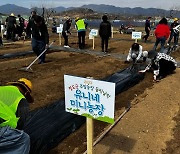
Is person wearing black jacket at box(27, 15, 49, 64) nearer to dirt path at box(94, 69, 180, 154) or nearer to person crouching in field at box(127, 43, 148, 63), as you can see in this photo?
person crouching in field at box(127, 43, 148, 63)

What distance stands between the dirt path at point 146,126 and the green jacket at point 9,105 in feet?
5.45

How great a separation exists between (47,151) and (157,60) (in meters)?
4.61

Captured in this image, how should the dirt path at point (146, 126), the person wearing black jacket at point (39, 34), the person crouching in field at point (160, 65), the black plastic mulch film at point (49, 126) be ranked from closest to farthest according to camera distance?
the black plastic mulch film at point (49, 126)
the dirt path at point (146, 126)
the person crouching in field at point (160, 65)
the person wearing black jacket at point (39, 34)

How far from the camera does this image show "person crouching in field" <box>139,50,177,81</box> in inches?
300

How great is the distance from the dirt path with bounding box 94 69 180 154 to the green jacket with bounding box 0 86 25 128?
1.66 meters

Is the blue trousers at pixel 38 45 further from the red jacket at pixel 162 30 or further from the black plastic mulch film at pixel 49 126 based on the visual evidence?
the red jacket at pixel 162 30

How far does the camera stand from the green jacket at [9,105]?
2625 millimetres

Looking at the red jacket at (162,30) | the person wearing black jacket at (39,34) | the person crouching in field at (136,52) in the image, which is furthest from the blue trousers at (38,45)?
the red jacket at (162,30)

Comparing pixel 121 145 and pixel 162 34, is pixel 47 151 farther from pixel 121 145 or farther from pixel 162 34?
pixel 162 34

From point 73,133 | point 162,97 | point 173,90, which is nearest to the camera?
point 73,133

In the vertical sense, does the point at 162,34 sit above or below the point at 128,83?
above

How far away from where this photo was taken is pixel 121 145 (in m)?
4.23

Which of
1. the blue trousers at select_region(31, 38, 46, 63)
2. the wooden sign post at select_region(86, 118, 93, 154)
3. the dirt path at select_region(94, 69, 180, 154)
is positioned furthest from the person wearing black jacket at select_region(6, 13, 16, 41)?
the wooden sign post at select_region(86, 118, 93, 154)

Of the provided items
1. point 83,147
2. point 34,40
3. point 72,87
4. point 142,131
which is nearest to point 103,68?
point 34,40
